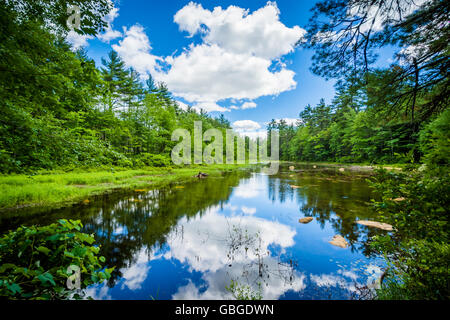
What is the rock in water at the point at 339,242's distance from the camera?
5.07 metres

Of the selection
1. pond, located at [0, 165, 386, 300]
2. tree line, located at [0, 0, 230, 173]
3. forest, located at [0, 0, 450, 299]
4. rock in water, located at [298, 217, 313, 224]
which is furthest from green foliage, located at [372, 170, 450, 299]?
tree line, located at [0, 0, 230, 173]

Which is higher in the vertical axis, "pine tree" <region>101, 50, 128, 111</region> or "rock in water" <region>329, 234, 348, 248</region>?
"pine tree" <region>101, 50, 128, 111</region>

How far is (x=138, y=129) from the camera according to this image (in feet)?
69.9

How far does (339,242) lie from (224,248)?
149 inches

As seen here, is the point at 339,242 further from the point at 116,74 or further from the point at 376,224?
the point at 116,74

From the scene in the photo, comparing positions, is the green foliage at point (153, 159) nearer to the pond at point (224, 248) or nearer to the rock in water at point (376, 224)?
the pond at point (224, 248)

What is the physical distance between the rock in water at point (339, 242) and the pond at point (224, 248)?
12 cm

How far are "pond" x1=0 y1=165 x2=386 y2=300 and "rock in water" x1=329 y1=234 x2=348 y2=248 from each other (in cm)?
12

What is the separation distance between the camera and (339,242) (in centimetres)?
523

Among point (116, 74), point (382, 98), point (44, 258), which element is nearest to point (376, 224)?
point (382, 98)

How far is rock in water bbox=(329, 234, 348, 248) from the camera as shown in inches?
200

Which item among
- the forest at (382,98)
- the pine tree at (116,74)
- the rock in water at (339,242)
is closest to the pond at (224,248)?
the rock in water at (339,242)

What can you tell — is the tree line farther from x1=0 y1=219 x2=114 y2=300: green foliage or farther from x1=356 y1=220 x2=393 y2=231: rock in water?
x1=356 y1=220 x2=393 y2=231: rock in water
